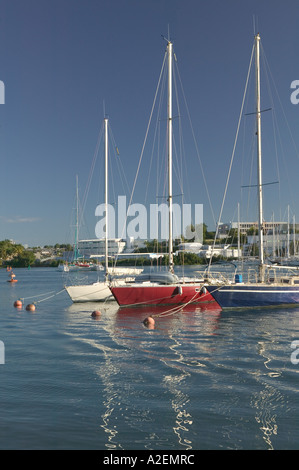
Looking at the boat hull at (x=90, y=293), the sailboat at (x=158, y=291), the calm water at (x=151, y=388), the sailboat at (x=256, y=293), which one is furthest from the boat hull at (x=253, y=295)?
the boat hull at (x=90, y=293)

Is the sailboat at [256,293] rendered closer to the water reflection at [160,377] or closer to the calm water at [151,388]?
the water reflection at [160,377]

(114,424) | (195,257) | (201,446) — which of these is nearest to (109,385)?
(114,424)

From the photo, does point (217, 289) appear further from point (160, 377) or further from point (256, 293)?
point (160, 377)

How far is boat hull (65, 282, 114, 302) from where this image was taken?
111ft

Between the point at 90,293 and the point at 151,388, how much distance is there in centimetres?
2273

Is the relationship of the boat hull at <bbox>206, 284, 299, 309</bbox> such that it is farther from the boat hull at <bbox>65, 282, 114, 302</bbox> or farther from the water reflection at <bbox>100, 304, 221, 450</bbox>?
the boat hull at <bbox>65, 282, 114, 302</bbox>

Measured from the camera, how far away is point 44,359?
50.8 feet

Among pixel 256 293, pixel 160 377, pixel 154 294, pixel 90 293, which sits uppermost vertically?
pixel 256 293

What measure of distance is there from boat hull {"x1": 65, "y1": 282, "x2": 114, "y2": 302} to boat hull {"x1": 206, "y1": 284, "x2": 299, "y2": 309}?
10.5m

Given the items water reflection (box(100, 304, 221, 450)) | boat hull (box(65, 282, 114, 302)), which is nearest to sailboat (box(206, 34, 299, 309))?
water reflection (box(100, 304, 221, 450))

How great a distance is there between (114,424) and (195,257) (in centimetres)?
15211

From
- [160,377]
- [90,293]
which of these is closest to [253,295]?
[90,293]

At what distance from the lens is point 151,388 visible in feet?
38.4
